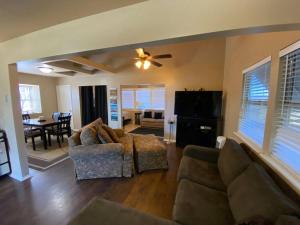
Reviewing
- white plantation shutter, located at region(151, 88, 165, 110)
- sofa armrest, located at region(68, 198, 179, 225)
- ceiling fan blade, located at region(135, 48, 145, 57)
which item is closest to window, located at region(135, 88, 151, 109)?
white plantation shutter, located at region(151, 88, 165, 110)

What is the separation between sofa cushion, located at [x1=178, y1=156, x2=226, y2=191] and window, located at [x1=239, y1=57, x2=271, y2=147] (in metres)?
0.76

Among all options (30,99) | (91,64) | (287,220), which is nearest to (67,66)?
(91,64)

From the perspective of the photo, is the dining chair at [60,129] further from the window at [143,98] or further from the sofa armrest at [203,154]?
the window at [143,98]

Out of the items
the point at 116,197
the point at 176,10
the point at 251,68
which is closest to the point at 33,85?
the point at 116,197

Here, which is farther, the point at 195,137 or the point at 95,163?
the point at 195,137

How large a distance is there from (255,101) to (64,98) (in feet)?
23.0

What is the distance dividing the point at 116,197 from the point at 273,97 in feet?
8.11

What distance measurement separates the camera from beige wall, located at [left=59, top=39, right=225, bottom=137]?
4.24m

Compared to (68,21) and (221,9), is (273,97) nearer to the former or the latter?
(221,9)

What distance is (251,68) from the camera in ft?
8.00

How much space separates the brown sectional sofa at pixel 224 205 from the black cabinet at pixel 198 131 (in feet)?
7.51

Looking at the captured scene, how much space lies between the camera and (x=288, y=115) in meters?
1.54

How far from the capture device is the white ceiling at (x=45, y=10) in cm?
136

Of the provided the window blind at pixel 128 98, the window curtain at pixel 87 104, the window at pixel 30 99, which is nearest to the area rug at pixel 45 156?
the window at pixel 30 99
